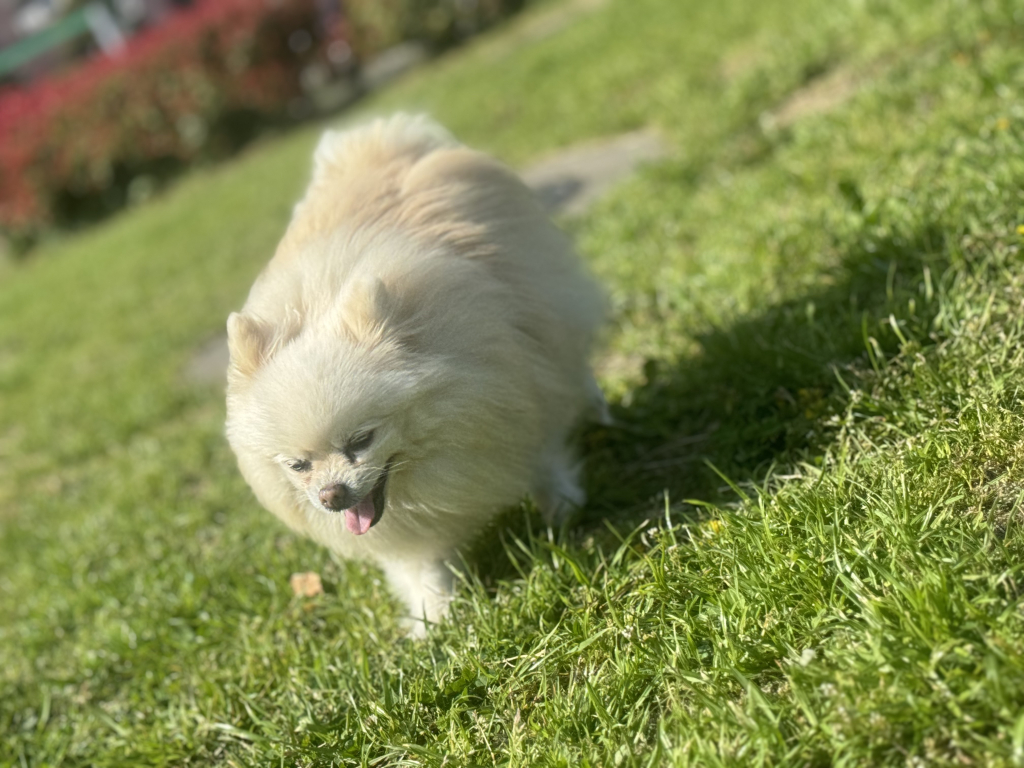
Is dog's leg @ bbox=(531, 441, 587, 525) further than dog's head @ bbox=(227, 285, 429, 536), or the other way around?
dog's leg @ bbox=(531, 441, 587, 525)

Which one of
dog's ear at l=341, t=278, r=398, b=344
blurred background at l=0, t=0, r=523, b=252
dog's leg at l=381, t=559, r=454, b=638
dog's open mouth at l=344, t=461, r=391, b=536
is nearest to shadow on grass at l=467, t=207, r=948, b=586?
dog's leg at l=381, t=559, r=454, b=638

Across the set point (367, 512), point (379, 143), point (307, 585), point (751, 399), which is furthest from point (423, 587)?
point (379, 143)

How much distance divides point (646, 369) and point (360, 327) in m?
1.81

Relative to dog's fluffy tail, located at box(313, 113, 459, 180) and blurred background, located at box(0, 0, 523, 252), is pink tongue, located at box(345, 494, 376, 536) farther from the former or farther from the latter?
blurred background, located at box(0, 0, 523, 252)

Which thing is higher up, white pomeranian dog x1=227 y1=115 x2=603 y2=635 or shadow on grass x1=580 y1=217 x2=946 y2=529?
white pomeranian dog x1=227 y1=115 x2=603 y2=635

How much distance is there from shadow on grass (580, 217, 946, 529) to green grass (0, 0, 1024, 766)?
1 centimetres

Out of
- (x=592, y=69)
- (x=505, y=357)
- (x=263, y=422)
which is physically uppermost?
(x=263, y=422)

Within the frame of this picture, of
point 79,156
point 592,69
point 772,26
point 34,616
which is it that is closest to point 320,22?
point 79,156

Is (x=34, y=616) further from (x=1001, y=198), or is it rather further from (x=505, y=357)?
(x=1001, y=198)

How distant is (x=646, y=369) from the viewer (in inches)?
161

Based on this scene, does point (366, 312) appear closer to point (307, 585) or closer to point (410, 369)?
point (410, 369)

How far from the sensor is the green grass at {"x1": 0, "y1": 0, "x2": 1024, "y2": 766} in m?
2.13

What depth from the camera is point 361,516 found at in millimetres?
2684

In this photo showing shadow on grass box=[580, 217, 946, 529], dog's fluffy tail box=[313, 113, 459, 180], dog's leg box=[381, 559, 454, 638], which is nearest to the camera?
dog's leg box=[381, 559, 454, 638]
